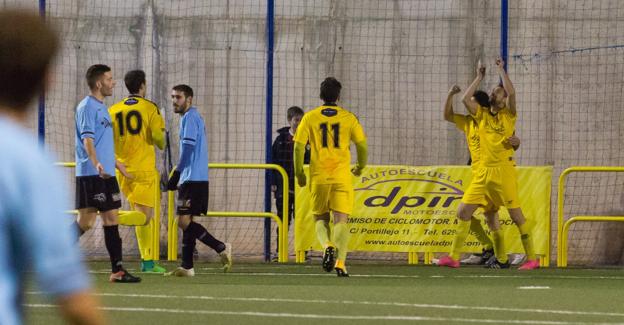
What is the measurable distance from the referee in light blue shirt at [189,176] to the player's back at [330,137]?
941mm

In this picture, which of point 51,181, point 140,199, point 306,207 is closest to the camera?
point 51,181

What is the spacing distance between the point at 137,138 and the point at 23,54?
9448 millimetres

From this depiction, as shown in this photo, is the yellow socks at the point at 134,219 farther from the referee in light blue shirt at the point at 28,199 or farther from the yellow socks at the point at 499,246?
the referee in light blue shirt at the point at 28,199

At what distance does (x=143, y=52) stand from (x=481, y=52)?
13.9 ft

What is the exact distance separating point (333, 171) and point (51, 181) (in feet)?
32.1

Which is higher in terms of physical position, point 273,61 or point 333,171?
point 273,61

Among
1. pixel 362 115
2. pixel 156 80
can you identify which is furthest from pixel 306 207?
pixel 156 80

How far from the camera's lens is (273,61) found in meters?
16.1

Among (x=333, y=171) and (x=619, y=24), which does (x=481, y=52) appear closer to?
(x=619, y=24)

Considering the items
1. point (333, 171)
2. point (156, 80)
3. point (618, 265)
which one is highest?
point (156, 80)

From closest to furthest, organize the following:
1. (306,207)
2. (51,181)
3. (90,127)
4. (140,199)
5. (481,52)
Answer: (51,181), (90,127), (140,199), (306,207), (481,52)

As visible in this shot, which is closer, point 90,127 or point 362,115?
point 90,127

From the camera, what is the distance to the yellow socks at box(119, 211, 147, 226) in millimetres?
12000

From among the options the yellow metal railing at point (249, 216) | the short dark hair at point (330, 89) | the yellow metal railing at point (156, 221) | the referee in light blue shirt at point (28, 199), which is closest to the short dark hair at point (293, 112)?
the yellow metal railing at point (249, 216)
